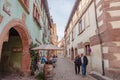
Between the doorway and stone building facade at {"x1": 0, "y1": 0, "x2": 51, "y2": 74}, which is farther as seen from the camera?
the doorway

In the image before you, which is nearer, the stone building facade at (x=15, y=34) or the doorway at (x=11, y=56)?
the stone building facade at (x=15, y=34)

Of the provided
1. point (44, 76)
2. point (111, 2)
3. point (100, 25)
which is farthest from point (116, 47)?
point (44, 76)

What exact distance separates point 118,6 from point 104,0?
3.30 ft

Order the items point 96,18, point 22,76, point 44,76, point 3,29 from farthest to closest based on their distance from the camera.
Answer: point 96,18
point 22,76
point 44,76
point 3,29

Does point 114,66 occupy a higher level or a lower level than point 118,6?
lower

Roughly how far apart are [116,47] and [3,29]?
22.1 feet

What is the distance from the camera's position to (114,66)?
9375 mm

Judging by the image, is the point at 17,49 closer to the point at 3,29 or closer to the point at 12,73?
the point at 12,73

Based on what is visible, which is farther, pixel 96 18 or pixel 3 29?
pixel 96 18

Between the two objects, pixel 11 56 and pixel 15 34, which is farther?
pixel 15 34

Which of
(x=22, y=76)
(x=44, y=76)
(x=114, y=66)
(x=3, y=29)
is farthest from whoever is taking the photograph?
(x=22, y=76)

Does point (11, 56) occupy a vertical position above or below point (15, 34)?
below

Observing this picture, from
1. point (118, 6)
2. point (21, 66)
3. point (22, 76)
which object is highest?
point (118, 6)

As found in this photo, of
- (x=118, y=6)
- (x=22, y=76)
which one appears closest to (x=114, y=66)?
(x=118, y=6)
